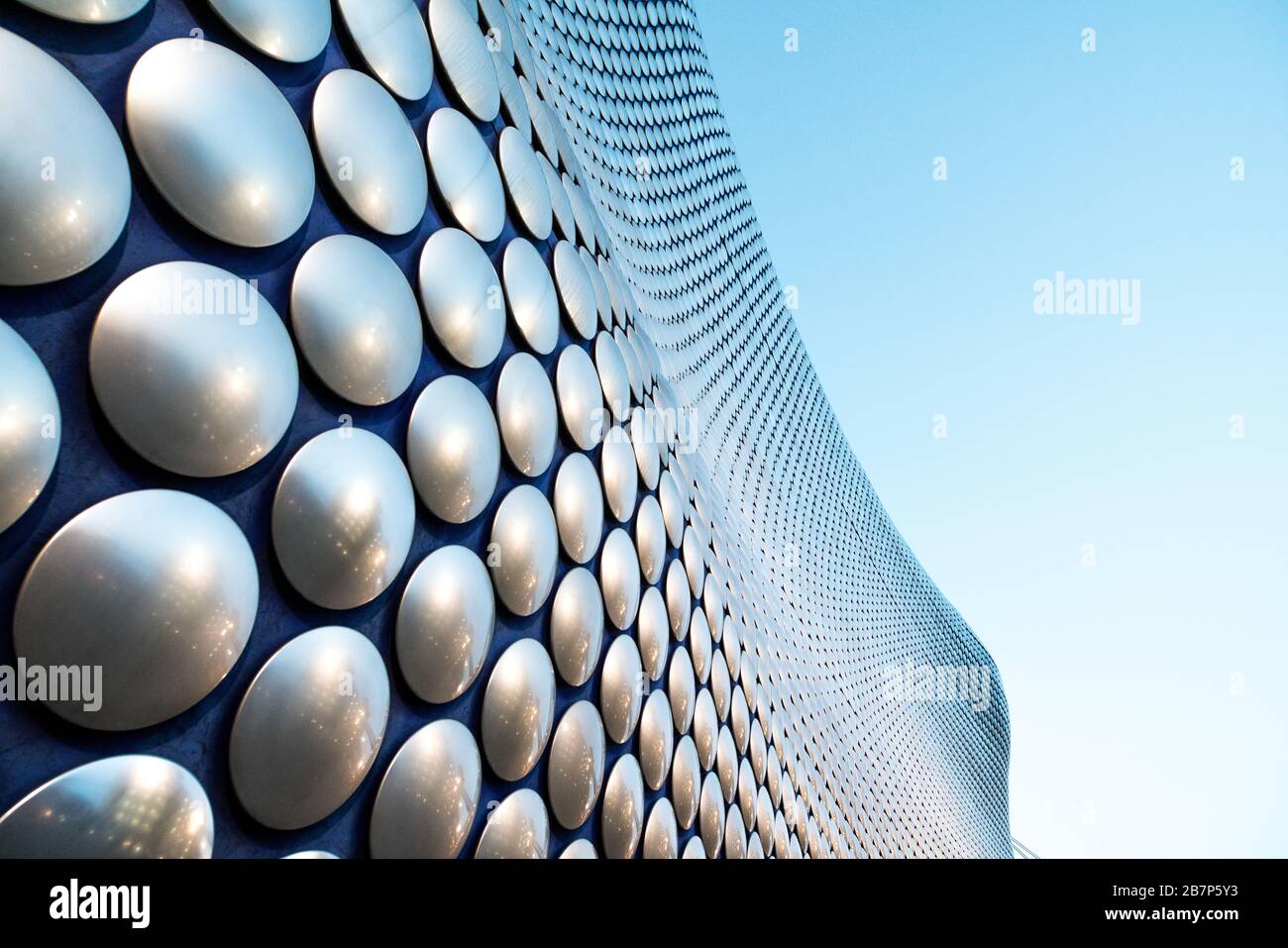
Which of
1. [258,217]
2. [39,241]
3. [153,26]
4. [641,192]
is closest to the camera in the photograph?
[39,241]

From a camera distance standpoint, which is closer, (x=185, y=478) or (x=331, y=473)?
(x=185, y=478)

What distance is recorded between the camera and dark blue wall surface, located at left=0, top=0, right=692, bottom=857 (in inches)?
73.3

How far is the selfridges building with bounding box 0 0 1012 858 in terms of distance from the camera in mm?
1916

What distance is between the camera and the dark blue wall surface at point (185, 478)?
186cm

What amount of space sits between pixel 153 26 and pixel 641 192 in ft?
47.3

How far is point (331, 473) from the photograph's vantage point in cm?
268

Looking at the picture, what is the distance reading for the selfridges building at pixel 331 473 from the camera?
192 centimetres

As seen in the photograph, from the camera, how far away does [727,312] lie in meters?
22.7

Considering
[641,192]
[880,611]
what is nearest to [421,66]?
[641,192]

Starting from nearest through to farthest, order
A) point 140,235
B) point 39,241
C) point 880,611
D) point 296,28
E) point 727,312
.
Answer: point 39,241 < point 140,235 < point 296,28 < point 727,312 < point 880,611

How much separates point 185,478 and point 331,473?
0.54 meters
